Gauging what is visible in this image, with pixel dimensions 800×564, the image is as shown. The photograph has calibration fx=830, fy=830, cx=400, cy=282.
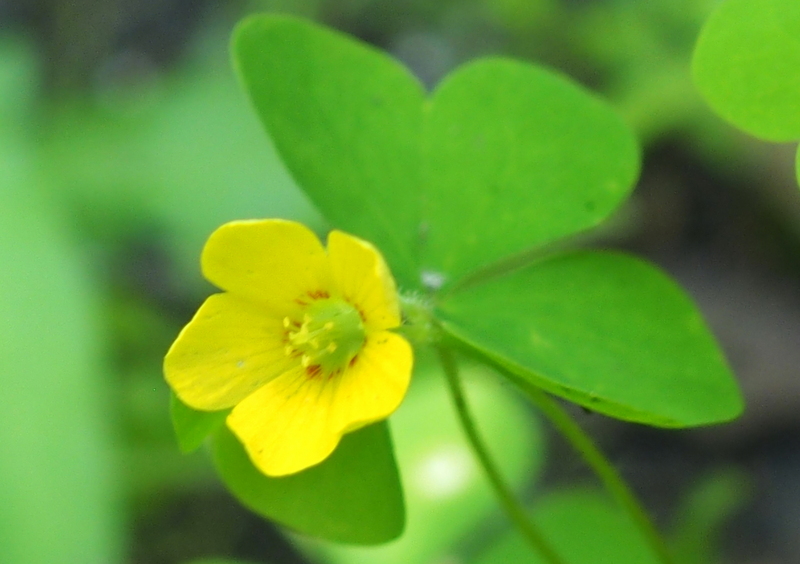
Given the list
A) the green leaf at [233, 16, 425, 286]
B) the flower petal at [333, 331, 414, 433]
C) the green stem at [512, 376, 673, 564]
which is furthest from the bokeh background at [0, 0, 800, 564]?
the flower petal at [333, 331, 414, 433]

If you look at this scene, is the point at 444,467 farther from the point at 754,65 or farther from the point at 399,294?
the point at 754,65

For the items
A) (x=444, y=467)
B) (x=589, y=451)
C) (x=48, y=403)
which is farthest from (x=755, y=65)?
(x=48, y=403)

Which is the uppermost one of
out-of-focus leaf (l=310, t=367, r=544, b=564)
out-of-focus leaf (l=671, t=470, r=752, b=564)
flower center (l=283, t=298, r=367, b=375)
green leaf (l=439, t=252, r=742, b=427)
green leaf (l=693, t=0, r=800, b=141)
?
green leaf (l=693, t=0, r=800, b=141)

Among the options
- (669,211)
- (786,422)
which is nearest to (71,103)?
(669,211)

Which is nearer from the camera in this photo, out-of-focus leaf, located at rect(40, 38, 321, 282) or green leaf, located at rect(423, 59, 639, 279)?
green leaf, located at rect(423, 59, 639, 279)

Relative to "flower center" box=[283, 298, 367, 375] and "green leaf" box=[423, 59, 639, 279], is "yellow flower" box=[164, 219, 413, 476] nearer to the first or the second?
"flower center" box=[283, 298, 367, 375]
